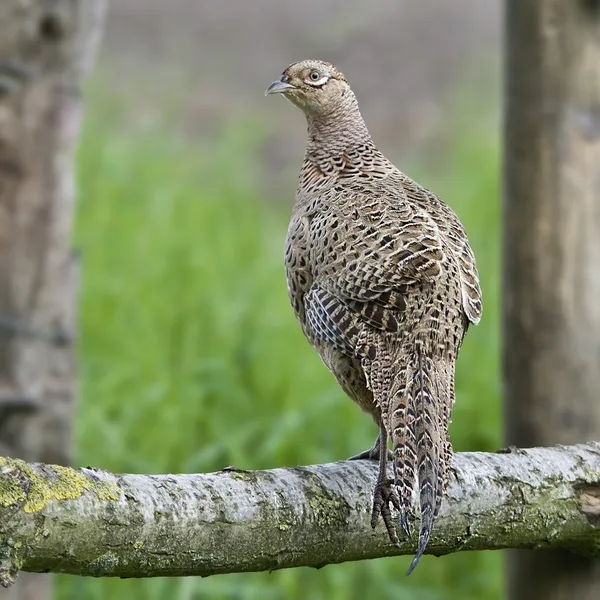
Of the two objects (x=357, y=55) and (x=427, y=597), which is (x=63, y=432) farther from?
(x=357, y=55)

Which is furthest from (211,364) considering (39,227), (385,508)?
(385,508)

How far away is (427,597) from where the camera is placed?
5.58m

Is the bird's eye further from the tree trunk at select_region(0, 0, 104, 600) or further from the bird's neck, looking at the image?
the tree trunk at select_region(0, 0, 104, 600)

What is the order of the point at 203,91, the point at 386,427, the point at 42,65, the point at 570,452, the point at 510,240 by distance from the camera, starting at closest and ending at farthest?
the point at 386,427, the point at 570,452, the point at 42,65, the point at 510,240, the point at 203,91

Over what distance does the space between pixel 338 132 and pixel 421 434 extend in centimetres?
153

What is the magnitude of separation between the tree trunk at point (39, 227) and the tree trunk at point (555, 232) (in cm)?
170

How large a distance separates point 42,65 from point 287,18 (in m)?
8.77

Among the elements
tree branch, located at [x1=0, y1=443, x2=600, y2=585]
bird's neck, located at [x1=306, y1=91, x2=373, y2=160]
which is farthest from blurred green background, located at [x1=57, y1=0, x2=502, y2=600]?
tree branch, located at [x1=0, y1=443, x2=600, y2=585]

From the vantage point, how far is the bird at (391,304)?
2.72 m

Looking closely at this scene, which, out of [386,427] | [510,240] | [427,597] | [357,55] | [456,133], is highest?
[357,55]

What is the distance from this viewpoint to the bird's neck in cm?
388

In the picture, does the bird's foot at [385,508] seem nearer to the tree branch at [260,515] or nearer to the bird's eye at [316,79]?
the tree branch at [260,515]

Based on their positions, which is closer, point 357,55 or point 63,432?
point 63,432

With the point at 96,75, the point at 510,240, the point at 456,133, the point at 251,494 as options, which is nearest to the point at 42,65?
the point at 510,240
